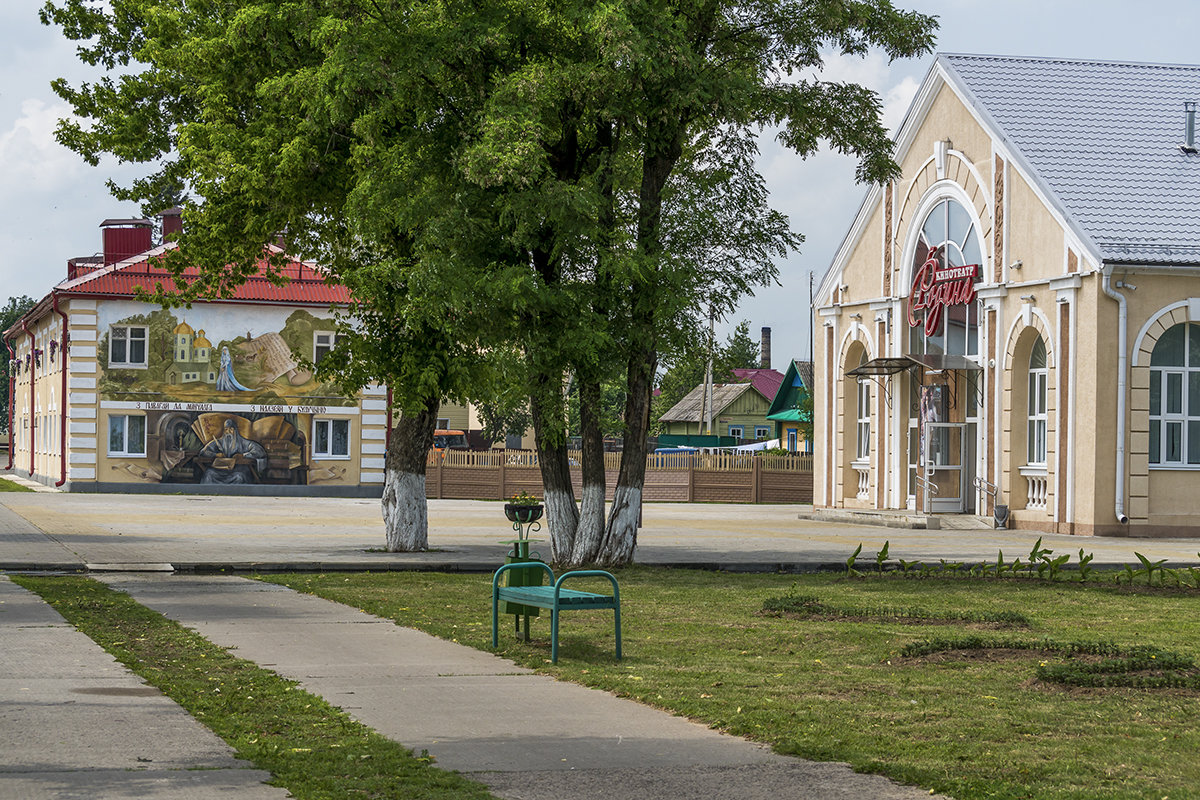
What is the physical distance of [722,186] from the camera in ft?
62.3

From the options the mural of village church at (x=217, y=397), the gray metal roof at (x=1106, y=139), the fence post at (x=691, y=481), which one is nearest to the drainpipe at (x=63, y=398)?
the mural of village church at (x=217, y=397)

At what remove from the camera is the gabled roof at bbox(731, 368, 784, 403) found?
102863 mm

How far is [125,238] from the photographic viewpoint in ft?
178

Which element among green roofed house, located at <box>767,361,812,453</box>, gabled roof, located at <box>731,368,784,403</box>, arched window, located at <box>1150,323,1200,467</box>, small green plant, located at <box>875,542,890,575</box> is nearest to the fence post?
arched window, located at <box>1150,323,1200,467</box>

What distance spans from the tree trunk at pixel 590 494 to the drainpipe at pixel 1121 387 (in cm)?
1472

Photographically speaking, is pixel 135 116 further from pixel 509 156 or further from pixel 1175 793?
pixel 1175 793

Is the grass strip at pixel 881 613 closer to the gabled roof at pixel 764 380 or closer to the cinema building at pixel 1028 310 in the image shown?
the cinema building at pixel 1028 310

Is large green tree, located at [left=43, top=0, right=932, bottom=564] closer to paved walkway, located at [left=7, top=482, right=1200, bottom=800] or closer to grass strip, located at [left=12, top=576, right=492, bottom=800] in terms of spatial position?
paved walkway, located at [left=7, top=482, right=1200, bottom=800]

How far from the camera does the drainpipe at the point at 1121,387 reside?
98.3ft

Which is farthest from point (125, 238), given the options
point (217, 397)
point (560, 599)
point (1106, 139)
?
point (560, 599)

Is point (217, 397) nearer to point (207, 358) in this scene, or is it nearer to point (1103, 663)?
point (207, 358)

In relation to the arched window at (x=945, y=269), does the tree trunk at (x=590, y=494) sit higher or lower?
lower

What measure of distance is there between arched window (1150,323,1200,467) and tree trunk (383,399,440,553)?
16.2 meters

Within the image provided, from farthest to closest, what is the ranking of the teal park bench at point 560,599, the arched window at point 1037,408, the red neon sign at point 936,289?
the red neon sign at point 936,289, the arched window at point 1037,408, the teal park bench at point 560,599
